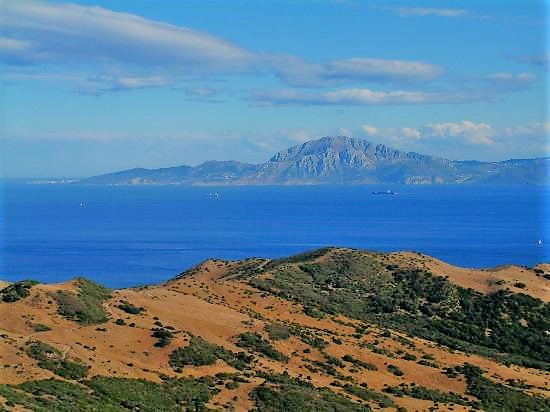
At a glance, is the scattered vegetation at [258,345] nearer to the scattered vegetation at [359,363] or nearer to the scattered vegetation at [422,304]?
the scattered vegetation at [359,363]

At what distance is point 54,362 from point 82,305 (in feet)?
45.7

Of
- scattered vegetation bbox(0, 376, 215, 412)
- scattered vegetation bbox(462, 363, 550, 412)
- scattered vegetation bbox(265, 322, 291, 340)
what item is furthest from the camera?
scattered vegetation bbox(265, 322, 291, 340)

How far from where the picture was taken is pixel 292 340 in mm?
66875

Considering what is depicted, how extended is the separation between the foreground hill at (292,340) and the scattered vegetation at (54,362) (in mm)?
117

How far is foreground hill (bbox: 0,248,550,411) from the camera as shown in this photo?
48.6m

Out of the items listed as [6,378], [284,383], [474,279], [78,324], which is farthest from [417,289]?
[6,378]

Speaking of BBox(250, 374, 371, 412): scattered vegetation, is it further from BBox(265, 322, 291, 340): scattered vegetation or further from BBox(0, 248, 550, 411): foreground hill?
BBox(265, 322, 291, 340): scattered vegetation

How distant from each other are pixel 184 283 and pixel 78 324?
92.9 feet

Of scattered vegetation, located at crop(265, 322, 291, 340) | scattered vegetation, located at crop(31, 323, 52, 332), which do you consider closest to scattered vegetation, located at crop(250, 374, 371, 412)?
scattered vegetation, located at crop(265, 322, 291, 340)

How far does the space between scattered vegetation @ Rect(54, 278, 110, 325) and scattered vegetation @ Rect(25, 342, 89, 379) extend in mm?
9414

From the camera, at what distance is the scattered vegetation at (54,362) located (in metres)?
46.9

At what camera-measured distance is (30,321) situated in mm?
56625

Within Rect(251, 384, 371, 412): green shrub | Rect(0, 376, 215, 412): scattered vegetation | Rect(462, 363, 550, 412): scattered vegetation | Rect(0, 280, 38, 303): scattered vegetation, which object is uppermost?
Rect(0, 280, 38, 303): scattered vegetation

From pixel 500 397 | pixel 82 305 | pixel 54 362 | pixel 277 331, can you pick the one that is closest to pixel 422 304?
pixel 277 331
